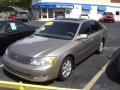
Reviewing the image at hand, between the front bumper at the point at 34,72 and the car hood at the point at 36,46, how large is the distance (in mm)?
314

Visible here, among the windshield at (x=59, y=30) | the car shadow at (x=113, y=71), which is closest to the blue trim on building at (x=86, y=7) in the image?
the car shadow at (x=113, y=71)

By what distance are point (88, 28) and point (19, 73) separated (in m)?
3.13

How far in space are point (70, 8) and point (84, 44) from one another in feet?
127

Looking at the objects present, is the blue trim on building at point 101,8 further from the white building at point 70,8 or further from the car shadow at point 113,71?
the car shadow at point 113,71

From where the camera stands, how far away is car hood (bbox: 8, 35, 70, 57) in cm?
634

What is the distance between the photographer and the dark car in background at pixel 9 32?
9.00 metres

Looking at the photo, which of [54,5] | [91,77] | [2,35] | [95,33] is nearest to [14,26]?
[2,35]

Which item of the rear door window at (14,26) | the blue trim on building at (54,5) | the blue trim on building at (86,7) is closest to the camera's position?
the rear door window at (14,26)

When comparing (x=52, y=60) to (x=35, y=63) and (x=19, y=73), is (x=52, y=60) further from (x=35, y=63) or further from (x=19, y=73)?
(x=19, y=73)

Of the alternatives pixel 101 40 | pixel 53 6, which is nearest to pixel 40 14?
pixel 53 6

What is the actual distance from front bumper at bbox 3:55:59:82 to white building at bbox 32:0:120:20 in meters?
38.6

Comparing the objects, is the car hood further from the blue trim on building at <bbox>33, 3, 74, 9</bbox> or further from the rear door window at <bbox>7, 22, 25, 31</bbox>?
the blue trim on building at <bbox>33, 3, 74, 9</bbox>

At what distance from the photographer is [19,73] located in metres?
6.30

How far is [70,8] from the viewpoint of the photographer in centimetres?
4584
